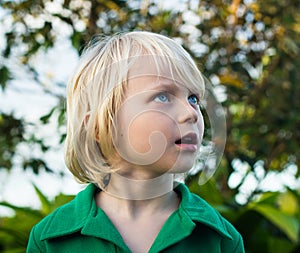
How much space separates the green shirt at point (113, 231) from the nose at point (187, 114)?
241 mm

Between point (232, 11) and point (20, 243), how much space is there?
1.85 m

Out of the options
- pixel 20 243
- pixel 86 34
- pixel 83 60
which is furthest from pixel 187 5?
pixel 83 60

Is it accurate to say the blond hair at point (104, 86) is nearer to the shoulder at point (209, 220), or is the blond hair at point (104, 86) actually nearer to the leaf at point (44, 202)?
the shoulder at point (209, 220)

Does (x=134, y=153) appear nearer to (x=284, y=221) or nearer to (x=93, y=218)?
(x=93, y=218)

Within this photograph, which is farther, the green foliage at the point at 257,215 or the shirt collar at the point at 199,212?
the green foliage at the point at 257,215

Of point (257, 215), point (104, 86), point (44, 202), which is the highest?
point (104, 86)

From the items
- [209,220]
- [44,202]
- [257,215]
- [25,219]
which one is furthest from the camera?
[44,202]

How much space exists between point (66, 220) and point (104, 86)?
345 mm

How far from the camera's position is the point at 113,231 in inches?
60.9

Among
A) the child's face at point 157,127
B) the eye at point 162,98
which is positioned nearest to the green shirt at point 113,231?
the child's face at point 157,127

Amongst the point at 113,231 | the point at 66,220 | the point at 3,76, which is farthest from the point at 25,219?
the point at 113,231

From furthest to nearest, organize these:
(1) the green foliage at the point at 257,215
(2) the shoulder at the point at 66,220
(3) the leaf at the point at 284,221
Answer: (1) the green foliage at the point at 257,215 → (3) the leaf at the point at 284,221 → (2) the shoulder at the point at 66,220

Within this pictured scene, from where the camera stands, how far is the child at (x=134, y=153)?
1.50 metres

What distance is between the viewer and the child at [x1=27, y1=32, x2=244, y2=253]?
1.50 meters
